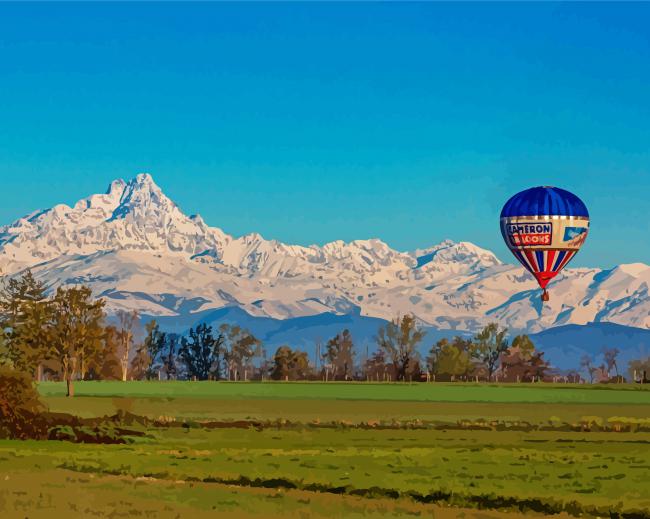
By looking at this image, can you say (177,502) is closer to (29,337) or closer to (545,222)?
(545,222)

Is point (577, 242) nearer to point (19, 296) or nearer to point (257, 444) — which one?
point (257, 444)

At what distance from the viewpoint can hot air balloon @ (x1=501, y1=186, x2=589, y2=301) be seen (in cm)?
11588

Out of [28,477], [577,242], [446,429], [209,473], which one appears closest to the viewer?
[28,477]

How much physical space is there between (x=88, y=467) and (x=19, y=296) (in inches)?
5622

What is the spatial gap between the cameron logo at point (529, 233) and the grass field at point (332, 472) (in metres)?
37.6

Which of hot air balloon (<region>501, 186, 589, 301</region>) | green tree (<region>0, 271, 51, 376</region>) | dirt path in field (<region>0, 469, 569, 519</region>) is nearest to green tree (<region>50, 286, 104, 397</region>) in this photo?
green tree (<region>0, 271, 51, 376</region>)

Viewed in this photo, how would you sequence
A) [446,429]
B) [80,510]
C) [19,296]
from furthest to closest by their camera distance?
[19,296] < [446,429] < [80,510]

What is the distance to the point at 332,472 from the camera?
45094 millimetres

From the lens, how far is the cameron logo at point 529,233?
116 meters

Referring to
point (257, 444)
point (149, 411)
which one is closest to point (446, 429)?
point (257, 444)

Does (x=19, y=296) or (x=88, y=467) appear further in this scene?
(x=19, y=296)

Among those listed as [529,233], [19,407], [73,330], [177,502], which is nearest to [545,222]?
[529,233]

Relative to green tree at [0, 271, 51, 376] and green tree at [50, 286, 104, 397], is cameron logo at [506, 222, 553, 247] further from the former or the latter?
green tree at [0, 271, 51, 376]

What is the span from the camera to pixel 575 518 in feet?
109
